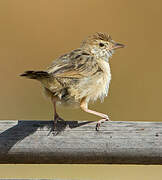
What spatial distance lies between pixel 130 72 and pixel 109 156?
8903 millimetres

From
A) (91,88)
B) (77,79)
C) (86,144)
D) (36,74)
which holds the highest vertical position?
(36,74)

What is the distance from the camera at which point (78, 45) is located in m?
12.9

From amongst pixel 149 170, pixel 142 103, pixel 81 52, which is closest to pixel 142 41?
pixel 142 103

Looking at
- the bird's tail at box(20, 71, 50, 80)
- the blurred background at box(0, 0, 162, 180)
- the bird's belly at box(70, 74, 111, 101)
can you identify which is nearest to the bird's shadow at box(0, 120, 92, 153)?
the bird's tail at box(20, 71, 50, 80)

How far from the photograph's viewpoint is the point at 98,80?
19.7 feet

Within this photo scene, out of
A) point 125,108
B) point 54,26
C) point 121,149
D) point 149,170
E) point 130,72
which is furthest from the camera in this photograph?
point 54,26

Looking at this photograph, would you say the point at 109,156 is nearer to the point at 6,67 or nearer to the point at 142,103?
the point at 142,103

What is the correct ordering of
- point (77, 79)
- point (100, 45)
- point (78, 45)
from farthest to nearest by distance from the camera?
point (78, 45)
point (100, 45)
point (77, 79)

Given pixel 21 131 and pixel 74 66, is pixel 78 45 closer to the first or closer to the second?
pixel 74 66

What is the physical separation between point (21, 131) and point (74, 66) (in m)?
1.41

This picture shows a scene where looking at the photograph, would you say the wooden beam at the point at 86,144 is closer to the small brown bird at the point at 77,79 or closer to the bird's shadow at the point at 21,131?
the bird's shadow at the point at 21,131

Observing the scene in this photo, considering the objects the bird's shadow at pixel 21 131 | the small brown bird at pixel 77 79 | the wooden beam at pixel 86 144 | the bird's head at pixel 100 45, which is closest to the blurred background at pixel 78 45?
the bird's head at pixel 100 45

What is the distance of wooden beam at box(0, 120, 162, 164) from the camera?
4.43 metres

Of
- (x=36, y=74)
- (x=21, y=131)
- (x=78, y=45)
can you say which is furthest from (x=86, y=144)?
(x=78, y=45)
